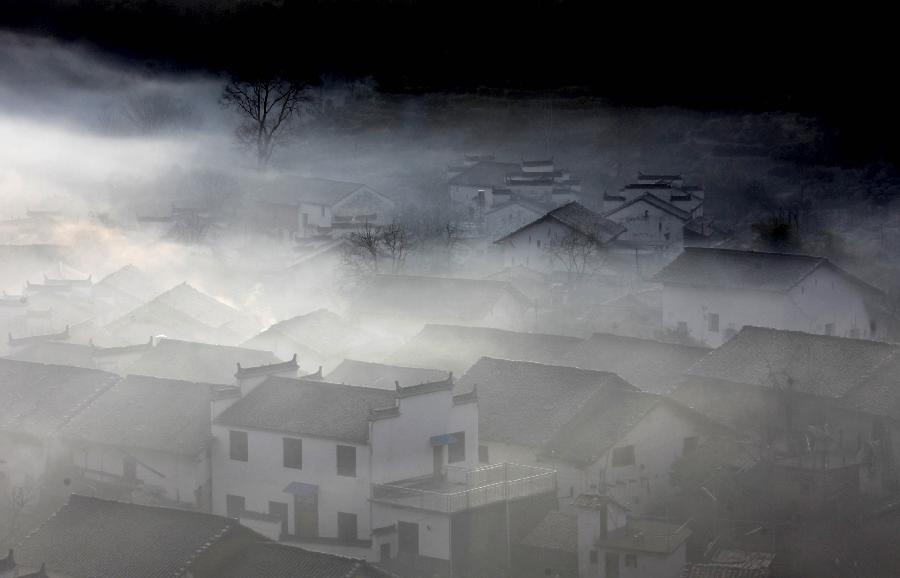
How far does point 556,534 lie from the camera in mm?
23578

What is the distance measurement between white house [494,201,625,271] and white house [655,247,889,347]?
7977 millimetres

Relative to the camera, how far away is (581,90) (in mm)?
84875

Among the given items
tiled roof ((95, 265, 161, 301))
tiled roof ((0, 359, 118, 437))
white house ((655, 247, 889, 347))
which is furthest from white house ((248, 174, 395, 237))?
tiled roof ((0, 359, 118, 437))

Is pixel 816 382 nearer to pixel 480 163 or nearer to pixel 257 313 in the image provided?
pixel 257 313

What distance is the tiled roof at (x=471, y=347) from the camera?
33.2 meters

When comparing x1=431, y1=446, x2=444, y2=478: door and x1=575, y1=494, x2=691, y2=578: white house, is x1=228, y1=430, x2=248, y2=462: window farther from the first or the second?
x1=575, y1=494, x2=691, y2=578: white house

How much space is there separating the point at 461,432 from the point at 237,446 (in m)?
4.24

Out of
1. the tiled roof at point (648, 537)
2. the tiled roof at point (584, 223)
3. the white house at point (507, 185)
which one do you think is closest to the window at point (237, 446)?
the tiled roof at point (648, 537)

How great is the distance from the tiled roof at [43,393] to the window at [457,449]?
8318 millimetres

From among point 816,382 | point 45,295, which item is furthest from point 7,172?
point 816,382

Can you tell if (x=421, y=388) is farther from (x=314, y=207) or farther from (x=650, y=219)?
(x=314, y=207)

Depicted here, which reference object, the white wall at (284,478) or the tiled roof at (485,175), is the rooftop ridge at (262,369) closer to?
the white wall at (284,478)

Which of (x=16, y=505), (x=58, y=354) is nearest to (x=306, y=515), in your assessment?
(x=16, y=505)

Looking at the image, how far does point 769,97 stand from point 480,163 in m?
21.2
